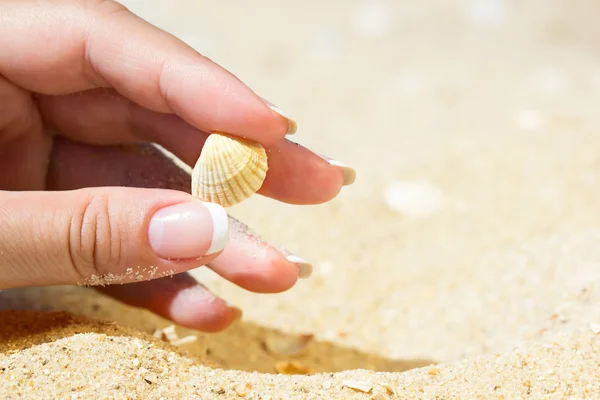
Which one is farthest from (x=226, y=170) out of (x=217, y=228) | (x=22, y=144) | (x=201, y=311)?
(x=22, y=144)

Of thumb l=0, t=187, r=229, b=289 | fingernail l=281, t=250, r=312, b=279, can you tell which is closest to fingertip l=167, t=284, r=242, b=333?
fingernail l=281, t=250, r=312, b=279

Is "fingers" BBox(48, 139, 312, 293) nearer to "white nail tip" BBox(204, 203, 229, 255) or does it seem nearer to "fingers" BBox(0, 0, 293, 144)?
"fingers" BBox(0, 0, 293, 144)

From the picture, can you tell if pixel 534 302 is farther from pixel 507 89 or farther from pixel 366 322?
pixel 507 89

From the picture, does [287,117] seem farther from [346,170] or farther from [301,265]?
[301,265]

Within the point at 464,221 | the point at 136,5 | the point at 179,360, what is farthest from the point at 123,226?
the point at 136,5

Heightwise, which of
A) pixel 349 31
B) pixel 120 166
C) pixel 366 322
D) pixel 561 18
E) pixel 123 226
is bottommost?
pixel 366 322

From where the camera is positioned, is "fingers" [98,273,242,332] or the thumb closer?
the thumb

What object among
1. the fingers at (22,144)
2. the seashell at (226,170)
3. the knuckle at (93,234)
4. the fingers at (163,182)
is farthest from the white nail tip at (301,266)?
the fingers at (22,144)
